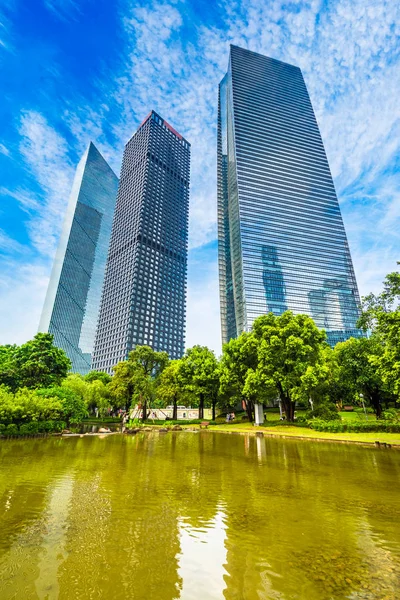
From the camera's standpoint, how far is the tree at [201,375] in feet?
186

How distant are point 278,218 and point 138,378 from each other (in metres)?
118

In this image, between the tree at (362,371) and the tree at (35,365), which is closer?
the tree at (35,365)

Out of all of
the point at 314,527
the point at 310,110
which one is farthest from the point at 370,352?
the point at 310,110

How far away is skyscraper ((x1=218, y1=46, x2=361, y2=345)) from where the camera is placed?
136 metres

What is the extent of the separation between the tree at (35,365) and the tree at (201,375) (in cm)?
2313

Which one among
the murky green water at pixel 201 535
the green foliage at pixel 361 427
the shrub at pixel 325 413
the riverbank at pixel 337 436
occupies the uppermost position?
the shrub at pixel 325 413

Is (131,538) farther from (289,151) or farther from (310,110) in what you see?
(310,110)

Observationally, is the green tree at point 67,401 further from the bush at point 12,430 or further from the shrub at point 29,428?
the bush at point 12,430

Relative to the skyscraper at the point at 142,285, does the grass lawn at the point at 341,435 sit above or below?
below

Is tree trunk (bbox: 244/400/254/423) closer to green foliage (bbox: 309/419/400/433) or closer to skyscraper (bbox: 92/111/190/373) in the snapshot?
green foliage (bbox: 309/419/400/433)

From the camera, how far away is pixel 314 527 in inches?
279

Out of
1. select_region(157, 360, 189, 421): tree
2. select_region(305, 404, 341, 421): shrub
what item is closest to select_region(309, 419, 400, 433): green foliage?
select_region(305, 404, 341, 421): shrub

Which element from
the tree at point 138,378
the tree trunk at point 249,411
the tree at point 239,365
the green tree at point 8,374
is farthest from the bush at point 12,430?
the tree trunk at point 249,411

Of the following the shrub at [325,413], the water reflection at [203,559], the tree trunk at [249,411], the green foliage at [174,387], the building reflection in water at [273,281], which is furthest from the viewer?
the building reflection in water at [273,281]
